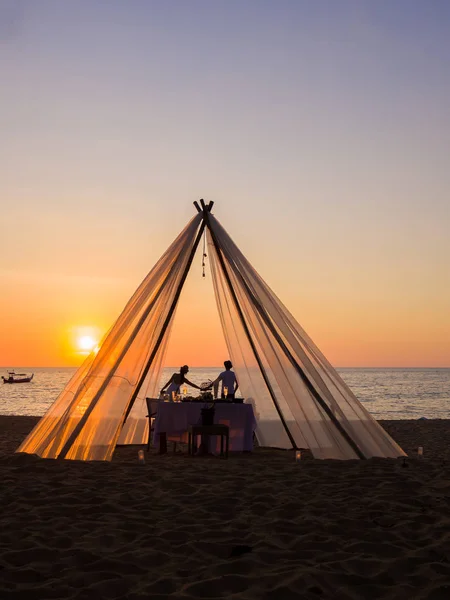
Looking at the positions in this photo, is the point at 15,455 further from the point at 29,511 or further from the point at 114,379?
the point at 29,511

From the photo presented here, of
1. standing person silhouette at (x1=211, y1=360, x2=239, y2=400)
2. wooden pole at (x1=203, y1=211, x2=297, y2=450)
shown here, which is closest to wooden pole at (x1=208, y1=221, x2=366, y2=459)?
wooden pole at (x1=203, y1=211, x2=297, y2=450)

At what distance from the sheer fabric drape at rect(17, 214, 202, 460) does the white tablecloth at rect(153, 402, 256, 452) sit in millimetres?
968

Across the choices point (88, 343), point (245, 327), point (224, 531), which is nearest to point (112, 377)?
point (245, 327)

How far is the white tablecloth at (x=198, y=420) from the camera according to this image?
9.88 meters

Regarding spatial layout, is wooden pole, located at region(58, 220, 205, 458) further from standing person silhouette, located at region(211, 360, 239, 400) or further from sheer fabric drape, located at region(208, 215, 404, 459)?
standing person silhouette, located at region(211, 360, 239, 400)

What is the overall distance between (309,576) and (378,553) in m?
0.79

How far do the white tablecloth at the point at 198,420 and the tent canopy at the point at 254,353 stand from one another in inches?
26.8

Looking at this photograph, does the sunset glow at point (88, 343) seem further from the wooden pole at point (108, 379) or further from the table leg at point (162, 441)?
the table leg at point (162, 441)

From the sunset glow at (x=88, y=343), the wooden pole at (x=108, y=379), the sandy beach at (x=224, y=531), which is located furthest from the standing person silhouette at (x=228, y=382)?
the sandy beach at (x=224, y=531)

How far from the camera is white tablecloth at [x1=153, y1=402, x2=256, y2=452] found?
9.88m

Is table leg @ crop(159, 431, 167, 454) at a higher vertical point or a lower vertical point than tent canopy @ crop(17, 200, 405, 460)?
lower

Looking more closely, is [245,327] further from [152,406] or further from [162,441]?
[162,441]

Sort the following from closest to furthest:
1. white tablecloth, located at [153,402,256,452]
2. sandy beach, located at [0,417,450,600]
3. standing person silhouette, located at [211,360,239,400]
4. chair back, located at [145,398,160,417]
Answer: sandy beach, located at [0,417,450,600] < white tablecloth, located at [153,402,256,452] < chair back, located at [145,398,160,417] < standing person silhouette, located at [211,360,239,400]

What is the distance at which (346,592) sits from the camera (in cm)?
358
